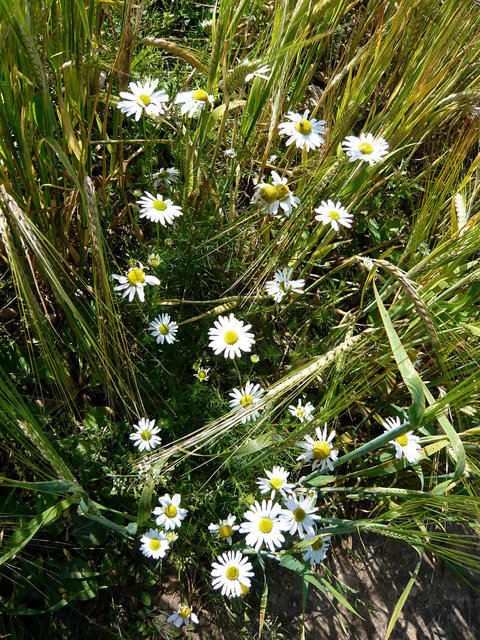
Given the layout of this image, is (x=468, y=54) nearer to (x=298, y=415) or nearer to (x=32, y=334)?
(x=298, y=415)

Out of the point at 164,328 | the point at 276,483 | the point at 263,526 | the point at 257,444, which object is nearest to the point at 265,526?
the point at 263,526

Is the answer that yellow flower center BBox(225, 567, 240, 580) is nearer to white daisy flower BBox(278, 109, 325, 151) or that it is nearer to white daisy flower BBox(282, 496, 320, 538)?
white daisy flower BBox(282, 496, 320, 538)

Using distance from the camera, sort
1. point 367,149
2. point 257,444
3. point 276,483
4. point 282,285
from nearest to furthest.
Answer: point 257,444 < point 276,483 < point 367,149 < point 282,285

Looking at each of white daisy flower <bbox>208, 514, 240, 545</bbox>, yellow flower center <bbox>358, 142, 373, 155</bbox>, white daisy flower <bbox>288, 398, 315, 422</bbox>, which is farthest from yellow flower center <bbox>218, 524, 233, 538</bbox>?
yellow flower center <bbox>358, 142, 373, 155</bbox>

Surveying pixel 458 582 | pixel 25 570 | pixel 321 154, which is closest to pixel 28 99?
pixel 321 154

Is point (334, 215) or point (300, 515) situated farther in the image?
point (334, 215)

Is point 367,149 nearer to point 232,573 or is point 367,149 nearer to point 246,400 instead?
point 246,400

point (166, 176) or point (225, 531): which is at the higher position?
point (166, 176)

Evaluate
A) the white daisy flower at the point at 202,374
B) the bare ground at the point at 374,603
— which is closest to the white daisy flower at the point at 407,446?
the bare ground at the point at 374,603
